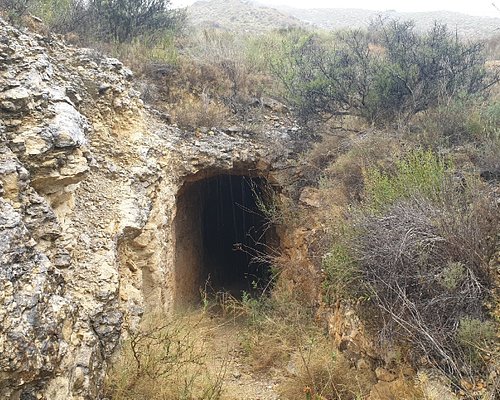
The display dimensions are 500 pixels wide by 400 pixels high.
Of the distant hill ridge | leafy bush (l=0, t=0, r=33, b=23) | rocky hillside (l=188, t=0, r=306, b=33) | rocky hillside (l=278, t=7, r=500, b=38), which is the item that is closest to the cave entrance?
leafy bush (l=0, t=0, r=33, b=23)

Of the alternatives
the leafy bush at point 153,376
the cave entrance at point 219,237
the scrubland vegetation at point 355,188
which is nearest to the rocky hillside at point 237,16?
the scrubland vegetation at point 355,188

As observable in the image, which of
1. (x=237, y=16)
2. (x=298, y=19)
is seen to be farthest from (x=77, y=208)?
(x=298, y=19)

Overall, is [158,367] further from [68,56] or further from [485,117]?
[485,117]

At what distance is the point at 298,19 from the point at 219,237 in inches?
803

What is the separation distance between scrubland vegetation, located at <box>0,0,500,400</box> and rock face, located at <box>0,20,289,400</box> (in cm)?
51

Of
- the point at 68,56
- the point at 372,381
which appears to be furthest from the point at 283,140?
the point at 372,381

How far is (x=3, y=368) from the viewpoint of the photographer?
7.60 feet

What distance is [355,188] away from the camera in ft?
21.7

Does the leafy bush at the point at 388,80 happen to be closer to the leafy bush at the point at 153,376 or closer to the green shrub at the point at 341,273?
the green shrub at the point at 341,273

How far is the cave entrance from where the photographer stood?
796 centimetres

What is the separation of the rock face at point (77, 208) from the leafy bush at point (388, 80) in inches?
83.2

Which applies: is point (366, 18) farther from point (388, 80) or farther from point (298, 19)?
point (388, 80)

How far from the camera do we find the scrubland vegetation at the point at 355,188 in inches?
154

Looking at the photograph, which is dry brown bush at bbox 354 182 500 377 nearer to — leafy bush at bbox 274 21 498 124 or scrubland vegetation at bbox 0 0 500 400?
scrubland vegetation at bbox 0 0 500 400
